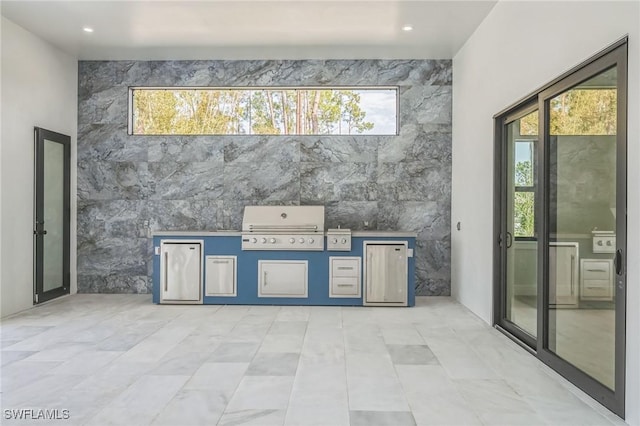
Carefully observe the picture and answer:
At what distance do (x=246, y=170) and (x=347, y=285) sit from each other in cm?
226

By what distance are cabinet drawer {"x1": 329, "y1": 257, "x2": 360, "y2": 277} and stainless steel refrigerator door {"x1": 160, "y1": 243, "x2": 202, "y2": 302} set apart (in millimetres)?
1746

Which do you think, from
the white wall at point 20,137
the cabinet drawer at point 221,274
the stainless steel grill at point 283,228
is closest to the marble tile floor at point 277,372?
the white wall at point 20,137

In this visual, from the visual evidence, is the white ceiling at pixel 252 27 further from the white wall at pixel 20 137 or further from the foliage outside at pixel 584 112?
the foliage outside at pixel 584 112

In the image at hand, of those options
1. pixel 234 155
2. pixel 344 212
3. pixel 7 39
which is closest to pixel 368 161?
pixel 344 212

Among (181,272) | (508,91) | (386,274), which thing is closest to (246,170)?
(181,272)

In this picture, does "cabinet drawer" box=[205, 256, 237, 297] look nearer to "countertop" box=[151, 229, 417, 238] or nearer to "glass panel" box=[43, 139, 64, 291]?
"countertop" box=[151, 229, 417, 238]

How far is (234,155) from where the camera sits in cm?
701

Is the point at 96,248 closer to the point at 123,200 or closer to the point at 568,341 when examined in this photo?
the point at 123,200

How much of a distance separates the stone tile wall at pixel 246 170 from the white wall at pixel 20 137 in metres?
0.87

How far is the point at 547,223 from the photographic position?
154 inches

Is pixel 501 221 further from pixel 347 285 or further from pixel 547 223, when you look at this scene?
pixel 347 285

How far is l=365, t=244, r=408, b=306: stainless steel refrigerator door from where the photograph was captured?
618cm

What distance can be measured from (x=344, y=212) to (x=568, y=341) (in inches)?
151

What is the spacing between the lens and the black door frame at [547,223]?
2.79 metres
